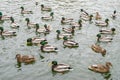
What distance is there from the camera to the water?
24594mm

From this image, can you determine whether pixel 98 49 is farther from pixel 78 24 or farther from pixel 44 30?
pixel 44 30

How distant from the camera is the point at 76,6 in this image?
40469mm

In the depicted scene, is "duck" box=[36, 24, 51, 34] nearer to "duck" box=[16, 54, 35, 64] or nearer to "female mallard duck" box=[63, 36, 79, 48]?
"female mallard duck" box=[63, 36, 79, 48]

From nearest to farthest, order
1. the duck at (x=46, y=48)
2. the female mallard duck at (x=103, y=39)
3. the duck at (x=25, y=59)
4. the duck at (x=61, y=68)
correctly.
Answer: the duck at (x=61, y=68)
the duck at (x=25, y=59)
the duck at (x=46, y=48)
the female mallard duck at (x=103, y=39)

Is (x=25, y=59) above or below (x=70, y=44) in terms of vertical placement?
below

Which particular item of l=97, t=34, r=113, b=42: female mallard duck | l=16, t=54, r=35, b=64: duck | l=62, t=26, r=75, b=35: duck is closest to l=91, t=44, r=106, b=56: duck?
l=97, t=34, r=113, b=42: female mallard duck

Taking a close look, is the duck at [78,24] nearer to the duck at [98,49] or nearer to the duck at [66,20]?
the duck at [66,20]

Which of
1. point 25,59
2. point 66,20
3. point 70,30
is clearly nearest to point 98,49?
point 70,30

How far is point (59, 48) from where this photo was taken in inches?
1127

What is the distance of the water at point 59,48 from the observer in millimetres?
24594

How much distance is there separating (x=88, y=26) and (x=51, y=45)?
649cm

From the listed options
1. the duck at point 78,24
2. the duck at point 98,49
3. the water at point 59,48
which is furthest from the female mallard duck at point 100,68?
the duck at point 78,24

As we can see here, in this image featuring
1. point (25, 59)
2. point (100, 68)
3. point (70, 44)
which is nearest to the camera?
point (100, 68)

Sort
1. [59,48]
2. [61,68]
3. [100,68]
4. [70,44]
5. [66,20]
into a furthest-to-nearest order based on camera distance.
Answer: [66,20], [70,44], [59,48], [61,68], [100,68]
